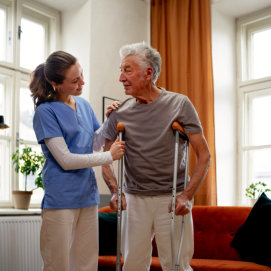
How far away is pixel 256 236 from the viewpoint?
3.29m

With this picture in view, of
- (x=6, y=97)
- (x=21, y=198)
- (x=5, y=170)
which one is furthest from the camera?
(x=6, y=97)

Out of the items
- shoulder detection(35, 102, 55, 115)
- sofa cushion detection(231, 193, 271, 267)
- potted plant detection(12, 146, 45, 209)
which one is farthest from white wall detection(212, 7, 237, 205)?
shoulder detection(35, 102, 55, 115)

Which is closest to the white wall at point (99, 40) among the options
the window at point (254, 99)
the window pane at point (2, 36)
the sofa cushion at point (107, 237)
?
the window pane at point (2, 36)

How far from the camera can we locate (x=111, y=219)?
3.57m

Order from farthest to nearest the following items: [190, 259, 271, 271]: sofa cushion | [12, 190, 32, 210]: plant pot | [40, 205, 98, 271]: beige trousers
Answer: [12, 190, 32, 210]: plant pot, [190, 259, 271, 271]: sofa cushion, [40, 205, 98, 271]: beige trousers

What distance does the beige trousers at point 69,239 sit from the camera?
197 centimetres

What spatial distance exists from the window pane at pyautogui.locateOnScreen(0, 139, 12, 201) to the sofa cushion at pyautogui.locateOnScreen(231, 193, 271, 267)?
2075mm

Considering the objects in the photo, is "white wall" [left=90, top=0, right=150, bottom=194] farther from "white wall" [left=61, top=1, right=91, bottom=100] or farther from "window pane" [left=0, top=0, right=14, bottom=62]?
"window pane" [left=0, top=0, right=14, bottom=62]

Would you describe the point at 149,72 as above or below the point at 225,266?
above

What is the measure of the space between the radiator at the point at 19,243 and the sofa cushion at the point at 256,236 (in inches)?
63.8

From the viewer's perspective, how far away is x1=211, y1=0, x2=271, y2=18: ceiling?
15.0 ft

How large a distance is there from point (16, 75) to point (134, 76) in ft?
7.55

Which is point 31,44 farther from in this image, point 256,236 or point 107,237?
point 256,236

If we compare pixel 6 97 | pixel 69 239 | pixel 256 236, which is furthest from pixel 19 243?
pixel 256 236
